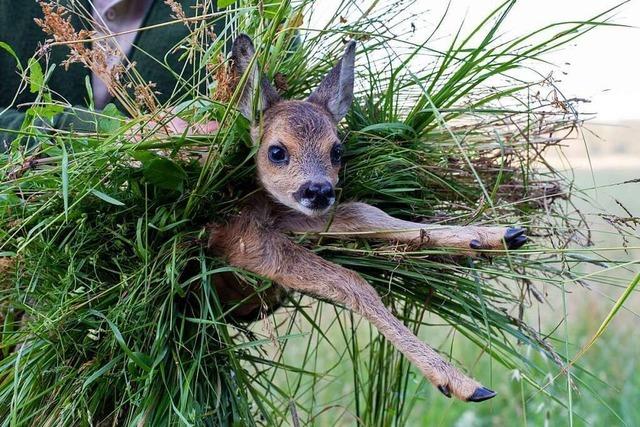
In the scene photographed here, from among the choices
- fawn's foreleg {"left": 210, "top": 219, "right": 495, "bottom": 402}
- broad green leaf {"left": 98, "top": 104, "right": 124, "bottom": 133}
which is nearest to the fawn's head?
fawn's foreleg {"left": 210, "top": 219, "right": 495, "bottom": 402}

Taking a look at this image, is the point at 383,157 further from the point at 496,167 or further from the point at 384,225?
the point at 496,167

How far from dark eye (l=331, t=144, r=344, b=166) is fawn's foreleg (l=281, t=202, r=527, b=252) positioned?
0.10 meters

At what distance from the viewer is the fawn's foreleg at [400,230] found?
1.46m

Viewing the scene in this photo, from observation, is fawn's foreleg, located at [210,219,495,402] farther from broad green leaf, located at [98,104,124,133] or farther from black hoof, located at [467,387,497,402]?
broad green leaf, located at [98,104,124,133]

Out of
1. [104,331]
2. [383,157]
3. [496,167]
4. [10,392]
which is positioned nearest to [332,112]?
[383,157]

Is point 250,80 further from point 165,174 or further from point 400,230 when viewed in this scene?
point 400,230

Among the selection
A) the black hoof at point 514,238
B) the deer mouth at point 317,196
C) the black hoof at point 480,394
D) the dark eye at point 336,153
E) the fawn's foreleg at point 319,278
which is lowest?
the fawn's foreleg at point 319,278

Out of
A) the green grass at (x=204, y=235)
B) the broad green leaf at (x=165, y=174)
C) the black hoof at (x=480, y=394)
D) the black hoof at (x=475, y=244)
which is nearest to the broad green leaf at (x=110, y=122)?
the green grass at (x=204, y=235)

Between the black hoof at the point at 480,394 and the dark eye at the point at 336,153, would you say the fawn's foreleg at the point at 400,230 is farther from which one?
the black hoof at the point at 480,394

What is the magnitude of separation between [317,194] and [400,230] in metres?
0.19

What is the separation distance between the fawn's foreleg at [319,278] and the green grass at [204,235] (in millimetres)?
45

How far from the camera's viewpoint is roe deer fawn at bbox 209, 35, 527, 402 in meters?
1.47

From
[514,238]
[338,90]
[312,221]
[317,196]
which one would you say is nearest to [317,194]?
[317,196]

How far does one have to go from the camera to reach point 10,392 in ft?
5.01
